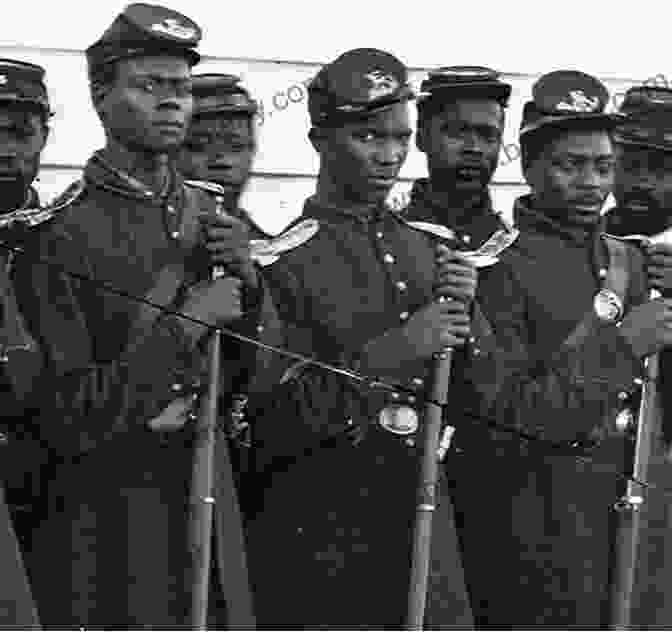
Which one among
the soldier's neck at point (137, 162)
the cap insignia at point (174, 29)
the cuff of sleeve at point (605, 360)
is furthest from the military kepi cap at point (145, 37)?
the cuff of sleeve at point (605, 360)

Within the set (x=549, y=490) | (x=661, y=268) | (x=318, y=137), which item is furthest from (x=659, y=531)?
(x=318, y=137)

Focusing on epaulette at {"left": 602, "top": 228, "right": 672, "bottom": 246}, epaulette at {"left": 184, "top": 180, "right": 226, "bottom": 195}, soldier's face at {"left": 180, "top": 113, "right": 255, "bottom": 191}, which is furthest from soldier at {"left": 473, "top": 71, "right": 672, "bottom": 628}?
soldier's face at {"left": 180, "top": 113, "right": 255, "bottom": 191}

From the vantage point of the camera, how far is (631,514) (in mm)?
A: 7707

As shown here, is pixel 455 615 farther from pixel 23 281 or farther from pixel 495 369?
pixel 23 281

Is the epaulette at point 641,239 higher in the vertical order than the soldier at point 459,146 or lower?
lower

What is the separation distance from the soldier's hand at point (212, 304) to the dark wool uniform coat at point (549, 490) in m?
0.87

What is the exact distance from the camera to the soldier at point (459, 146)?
8.17 meters

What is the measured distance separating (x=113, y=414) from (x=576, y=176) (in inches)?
63.8

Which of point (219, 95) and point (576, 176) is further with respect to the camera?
point (219, 95)

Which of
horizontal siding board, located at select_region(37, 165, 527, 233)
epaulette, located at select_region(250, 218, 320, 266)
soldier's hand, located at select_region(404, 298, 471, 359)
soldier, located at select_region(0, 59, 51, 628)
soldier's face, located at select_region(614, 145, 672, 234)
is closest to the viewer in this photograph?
soldier, located at select_region(0, 59, 51, 628)

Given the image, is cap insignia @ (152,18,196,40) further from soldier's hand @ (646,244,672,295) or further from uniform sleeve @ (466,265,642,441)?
soldier's hand @ (646,244,672,295)

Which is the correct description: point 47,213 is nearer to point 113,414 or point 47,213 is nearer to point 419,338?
point 113,414

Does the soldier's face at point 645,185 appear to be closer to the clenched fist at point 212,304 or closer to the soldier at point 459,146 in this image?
the soldier at point 459,146

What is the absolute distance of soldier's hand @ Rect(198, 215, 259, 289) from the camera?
7.13 meters
